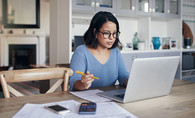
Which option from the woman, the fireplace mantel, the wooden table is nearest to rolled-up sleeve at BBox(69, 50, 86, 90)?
the woman

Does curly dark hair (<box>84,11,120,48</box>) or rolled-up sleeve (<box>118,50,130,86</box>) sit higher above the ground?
curly dark hair (<box>84,11,120,48</box>)

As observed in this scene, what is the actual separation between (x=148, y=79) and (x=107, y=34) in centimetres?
62

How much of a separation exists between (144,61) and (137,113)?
240 mm

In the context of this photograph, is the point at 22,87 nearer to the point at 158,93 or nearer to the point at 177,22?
the point at 177,22

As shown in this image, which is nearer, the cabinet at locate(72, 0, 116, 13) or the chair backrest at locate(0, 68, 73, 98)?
the chair backrest at locate(0, 68, 73, 98)

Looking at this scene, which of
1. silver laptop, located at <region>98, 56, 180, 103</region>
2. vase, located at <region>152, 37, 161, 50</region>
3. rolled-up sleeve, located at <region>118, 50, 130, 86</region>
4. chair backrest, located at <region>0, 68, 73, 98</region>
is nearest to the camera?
silver laptop, located at <region>98, 56, 180, 103</region>

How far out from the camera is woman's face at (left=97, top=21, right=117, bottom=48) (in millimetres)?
1640

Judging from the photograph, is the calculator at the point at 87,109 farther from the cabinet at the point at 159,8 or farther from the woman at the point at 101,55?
the cabinet at the point at 159,8

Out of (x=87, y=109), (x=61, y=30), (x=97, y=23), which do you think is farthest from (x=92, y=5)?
(x=87, y=109)

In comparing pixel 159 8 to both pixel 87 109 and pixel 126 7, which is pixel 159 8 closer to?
pixel 126 7

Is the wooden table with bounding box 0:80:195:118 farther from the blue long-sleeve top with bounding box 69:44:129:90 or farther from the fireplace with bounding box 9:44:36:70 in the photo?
the fireplace with bounding box 9:44:36:70

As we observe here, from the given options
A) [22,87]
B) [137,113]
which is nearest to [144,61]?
[137,113]

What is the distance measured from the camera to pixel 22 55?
7.68 m

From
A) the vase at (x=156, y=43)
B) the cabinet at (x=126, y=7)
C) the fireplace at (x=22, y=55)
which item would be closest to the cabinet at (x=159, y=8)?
the cabinet at (x=126, y=7)
